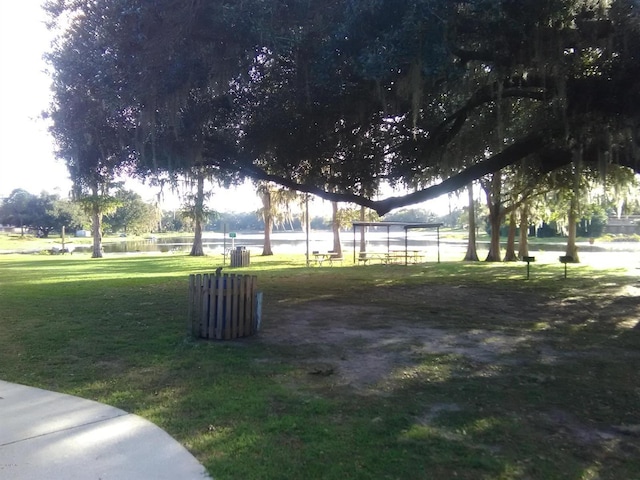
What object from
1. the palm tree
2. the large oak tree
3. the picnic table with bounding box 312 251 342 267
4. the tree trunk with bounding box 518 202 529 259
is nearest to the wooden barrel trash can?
the large oak tree

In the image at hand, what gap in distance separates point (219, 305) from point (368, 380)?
2.77m

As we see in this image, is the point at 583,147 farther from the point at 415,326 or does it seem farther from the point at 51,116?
the point at 51,116

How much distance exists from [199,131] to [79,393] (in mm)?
6512

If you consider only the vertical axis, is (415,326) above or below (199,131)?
below

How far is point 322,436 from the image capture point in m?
4.20

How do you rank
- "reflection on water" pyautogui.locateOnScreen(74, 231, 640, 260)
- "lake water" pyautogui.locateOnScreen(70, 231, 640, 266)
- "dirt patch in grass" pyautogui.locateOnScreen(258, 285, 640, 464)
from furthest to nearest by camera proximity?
"reflection on water" pyautogui.locateOnScreen(74, 231, 640, 260), "lake water" pyautogui.locateOnScreen(70, 231, 640, 266), "dirt patch in grass" pyautogui.locateOnScreen(258, 285, 640, 464)

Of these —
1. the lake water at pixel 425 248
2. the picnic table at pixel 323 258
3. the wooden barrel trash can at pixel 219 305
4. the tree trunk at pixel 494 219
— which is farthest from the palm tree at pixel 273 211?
the wooden barrel trash can at pixel 219 305

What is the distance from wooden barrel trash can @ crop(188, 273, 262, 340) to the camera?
7.69 meters

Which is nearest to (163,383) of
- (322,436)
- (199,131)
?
(322,436)

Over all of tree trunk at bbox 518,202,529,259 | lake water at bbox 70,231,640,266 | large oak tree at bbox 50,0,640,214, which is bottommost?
lake water at bbox 70,231,640,266

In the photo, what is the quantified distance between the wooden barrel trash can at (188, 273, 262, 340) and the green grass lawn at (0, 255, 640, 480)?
13.5 inches

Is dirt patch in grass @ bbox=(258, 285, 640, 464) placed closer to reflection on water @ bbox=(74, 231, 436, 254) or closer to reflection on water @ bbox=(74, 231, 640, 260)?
reflection on water @ bbox=(74, 231, 640, 260)

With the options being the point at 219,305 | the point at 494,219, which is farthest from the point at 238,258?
the point at 219,305

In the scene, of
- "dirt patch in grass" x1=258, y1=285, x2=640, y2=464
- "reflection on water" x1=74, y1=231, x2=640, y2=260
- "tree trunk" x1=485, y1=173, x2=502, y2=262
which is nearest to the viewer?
"dirt patch in grass" x1=258, y1=285, x2=640, y2=464
